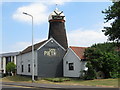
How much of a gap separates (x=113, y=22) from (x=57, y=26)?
56.8 ft

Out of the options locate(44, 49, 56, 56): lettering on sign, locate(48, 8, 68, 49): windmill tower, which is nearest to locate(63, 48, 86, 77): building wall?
locate(44, 49, 56, 56): lettering on sign

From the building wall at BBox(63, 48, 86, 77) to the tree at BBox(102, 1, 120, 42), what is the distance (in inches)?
304

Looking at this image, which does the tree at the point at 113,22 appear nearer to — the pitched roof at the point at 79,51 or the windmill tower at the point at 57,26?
the pitched roof at the point at 79,51

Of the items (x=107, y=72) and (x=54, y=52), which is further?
(x=54, y=52)

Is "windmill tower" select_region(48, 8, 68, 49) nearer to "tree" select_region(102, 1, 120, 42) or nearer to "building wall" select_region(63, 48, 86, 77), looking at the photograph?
"building wall" select_region(63, 48, 86, 77)

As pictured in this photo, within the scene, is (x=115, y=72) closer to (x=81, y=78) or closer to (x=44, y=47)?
(x=81, y=78)

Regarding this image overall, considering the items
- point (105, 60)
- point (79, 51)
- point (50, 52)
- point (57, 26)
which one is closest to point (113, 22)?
point (105, 60)

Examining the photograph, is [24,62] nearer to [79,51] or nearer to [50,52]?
[50,52]

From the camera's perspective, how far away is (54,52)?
37.8 meters

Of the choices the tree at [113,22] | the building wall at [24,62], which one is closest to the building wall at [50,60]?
the building wall at [24,62]

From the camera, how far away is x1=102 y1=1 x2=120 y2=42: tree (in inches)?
1031

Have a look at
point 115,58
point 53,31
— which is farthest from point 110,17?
point 53,31

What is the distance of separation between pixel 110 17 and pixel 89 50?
7.09m

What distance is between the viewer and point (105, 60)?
1257 inches
